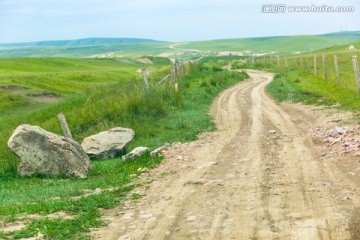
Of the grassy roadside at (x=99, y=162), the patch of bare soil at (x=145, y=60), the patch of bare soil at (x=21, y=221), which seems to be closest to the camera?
the patch of bare soil at (x=21, y=221)

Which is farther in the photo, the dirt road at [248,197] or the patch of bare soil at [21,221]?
the patch of bare soil at [21,221]

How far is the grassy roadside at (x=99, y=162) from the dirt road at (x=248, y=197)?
0.69m

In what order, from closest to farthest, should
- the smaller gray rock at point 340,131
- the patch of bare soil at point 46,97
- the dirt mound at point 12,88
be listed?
the smaller gray rock at point 340,131 → the patch of bare soil at point 46,97 → the dirt mound at point 12,88

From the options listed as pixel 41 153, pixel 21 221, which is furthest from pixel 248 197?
pixel 41 153

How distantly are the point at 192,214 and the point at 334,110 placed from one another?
12650mm

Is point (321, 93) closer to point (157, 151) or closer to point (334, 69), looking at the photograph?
point (157, 151)

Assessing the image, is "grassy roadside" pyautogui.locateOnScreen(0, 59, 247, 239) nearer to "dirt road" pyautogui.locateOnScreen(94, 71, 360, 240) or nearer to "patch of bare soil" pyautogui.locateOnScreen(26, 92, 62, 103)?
"dirt road" pyautogui.locateOnScreen(94, 71, 360, 240)

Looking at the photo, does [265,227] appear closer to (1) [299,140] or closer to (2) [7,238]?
(2) [7,238]

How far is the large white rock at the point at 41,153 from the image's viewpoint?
569 inches

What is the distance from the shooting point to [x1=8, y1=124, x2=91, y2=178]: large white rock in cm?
1445

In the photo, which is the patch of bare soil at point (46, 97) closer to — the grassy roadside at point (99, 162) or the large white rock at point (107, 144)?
the grassy roadside at point (99, 162)

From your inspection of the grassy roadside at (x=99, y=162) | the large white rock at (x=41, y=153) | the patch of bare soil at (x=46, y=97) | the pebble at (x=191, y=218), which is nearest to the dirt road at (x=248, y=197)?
the pebble at (x=191, y=218)

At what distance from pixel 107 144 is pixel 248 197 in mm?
8673

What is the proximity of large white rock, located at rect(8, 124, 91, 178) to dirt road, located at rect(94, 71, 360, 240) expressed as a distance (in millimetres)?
3328
